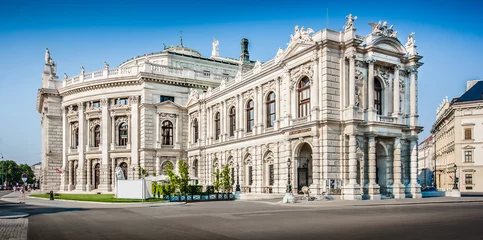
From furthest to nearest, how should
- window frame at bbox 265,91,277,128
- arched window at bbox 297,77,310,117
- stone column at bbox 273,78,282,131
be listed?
window frame at bbox 265,91,277,128 < stone column at bbox 273,78,282,131 < arched window at bbox 297,77,310,117

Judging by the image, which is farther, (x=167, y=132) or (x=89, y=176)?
(x=89, y=176)

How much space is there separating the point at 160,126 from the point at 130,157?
21.3ft

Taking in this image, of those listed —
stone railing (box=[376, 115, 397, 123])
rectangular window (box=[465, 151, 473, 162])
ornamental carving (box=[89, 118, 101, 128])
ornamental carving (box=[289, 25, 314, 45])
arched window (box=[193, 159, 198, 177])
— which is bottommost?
arched window (box=[193, 159, 198, 177])

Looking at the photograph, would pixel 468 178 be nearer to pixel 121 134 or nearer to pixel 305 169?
pixel 305 169

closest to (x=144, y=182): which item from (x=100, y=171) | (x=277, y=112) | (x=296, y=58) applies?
(x=277, y=112)

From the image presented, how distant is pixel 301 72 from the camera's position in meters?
39.9

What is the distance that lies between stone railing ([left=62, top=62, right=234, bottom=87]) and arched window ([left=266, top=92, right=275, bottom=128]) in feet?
48.8

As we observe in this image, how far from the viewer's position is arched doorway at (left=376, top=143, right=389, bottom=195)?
3928cm

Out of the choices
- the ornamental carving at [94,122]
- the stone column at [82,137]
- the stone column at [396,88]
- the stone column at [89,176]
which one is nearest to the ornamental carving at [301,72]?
the stone column at [396,88]

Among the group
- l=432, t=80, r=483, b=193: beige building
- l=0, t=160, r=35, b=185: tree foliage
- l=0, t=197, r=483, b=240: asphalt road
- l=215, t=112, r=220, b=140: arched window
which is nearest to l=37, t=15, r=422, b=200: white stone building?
l=215, t=112, r=220, b=140: arched window

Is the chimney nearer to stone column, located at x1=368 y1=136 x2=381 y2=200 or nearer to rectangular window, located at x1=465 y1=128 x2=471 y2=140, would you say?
rectangular window, located at x1=465 y1=128 x2=471 y2=140

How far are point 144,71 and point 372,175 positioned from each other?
3642 cm

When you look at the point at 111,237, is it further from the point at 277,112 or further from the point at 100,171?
the point at 100,171

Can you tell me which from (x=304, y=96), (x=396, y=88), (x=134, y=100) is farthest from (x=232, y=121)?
(x=396, y=88)
